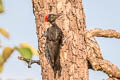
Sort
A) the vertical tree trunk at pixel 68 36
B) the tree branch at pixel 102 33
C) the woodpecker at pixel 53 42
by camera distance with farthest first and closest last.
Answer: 1. the tree branch at pixel 102 33
2. the vertical tree trunk at pixel 68 36
3. the woodpecker at pixel 53 42

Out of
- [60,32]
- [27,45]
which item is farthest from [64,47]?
[27,45]

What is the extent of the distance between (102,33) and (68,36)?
199cm

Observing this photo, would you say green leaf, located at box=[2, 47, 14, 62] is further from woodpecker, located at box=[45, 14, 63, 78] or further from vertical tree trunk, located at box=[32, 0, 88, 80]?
vertical tree trunk, located at box=[32, 0, 88, 80]

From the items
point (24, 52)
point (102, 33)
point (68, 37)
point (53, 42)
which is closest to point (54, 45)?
point (53, 42)

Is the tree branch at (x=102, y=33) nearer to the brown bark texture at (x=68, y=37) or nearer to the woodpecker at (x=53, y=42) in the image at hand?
the brown bark texture at (x=68, y=37)

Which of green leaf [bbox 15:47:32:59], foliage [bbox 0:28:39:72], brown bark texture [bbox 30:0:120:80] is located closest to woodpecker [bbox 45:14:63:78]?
brown bark texture [bbox 30:0:120:80]

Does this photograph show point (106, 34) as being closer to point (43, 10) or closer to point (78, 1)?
point (78, 1)

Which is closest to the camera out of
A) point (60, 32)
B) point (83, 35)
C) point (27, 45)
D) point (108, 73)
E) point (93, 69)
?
point (27, 45)

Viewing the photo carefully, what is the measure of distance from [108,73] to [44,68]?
2173 millimetres

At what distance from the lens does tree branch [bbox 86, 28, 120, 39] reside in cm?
738

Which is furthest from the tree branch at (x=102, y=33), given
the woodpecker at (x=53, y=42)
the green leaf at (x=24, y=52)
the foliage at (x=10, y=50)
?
the green leaf at (x=24, y=52)

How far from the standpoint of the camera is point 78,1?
6.57 meters

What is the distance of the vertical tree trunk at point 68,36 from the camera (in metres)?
6.13

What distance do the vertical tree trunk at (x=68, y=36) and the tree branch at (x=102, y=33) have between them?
861 millimetres
